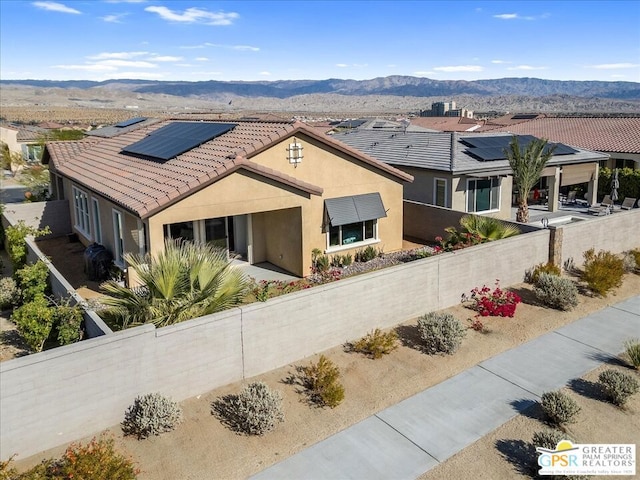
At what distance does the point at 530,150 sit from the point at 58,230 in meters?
20.4

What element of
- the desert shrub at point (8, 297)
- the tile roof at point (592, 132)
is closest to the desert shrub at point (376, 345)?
the desert shrub at point (8, 297)

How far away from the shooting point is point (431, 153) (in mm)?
25266

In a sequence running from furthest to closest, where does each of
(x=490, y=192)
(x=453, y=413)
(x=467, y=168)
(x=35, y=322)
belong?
1. (x=490, y=192)
2. (x=467, y=168)
3. (x=35, y=322)
4. (x=453, y=413)

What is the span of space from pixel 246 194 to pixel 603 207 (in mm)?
21295

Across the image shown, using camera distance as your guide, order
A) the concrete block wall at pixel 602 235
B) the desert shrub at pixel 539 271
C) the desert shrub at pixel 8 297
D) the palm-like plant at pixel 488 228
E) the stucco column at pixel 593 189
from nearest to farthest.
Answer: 1. the desert shrub at pixel 8 297
2. the desert shrub at pixel 539 271
3. the palm-like plant at pixel 488 228
4. the concrete block wall at pixel 602 235
5. the stucco column at pixel 593 189

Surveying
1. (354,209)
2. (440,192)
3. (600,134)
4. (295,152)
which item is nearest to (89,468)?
(295,152)

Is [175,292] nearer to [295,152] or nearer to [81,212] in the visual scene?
[295,152]

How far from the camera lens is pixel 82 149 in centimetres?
2584

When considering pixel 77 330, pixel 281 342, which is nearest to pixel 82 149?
pixel 77 330

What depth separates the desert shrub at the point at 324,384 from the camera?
9969 mm

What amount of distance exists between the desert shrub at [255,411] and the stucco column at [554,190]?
22.5m

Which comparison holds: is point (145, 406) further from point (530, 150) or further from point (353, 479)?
point (530, 150)

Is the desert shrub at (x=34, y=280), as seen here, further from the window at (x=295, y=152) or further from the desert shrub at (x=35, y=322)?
the window at (x=295, y=152)

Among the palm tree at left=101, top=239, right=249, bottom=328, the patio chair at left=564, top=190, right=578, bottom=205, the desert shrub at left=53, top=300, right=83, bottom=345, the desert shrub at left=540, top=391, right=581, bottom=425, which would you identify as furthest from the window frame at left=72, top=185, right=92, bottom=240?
the patio chair at left=564, top=190, right=578, bottom=205
